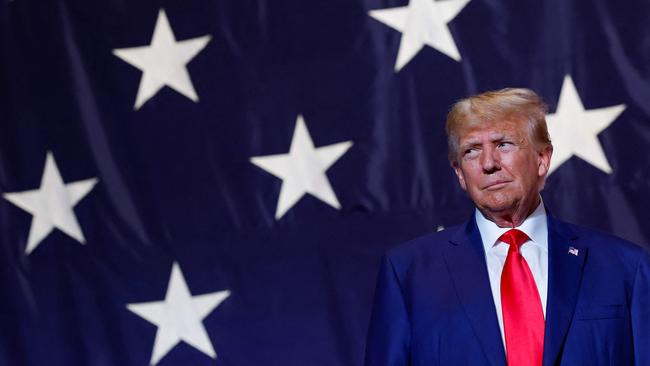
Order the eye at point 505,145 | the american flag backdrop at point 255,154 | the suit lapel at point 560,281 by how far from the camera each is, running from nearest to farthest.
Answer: the suit lapel at point 560,281, the eye at point 505,145, the american flag backdrop at point 255,154

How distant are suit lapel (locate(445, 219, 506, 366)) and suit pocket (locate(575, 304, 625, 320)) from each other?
158 millimetres

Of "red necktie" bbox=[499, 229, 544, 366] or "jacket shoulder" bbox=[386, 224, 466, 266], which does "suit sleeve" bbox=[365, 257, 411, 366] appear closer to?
"jacket shoulder" bbox=[386, 224, 466, 266]

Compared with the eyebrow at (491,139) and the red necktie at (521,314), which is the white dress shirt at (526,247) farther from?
the eyebrow at (491,139)

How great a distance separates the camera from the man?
2.05 m

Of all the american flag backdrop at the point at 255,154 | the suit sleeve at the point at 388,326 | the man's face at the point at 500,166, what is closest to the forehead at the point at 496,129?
the man's face at the point at 500,166

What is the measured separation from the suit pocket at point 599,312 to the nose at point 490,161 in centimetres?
31

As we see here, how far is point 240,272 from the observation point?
3084mm

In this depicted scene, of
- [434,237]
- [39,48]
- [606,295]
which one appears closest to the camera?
[606,295]

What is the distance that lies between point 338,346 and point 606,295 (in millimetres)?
1081

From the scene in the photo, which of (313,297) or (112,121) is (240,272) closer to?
(313,297)

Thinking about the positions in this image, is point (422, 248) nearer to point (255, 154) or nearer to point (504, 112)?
point (504, 112)

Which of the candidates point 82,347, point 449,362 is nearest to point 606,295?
point 449,362

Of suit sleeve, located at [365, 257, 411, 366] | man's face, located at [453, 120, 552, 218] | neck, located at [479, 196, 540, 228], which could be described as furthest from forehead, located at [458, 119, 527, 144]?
suit sleeve, located at [365, 257, 411, 366]

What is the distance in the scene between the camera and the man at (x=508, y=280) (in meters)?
2.05
